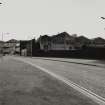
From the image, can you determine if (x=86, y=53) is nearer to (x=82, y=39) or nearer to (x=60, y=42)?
(x=60, y=42)

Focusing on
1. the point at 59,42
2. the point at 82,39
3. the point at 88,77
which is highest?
the point at 82,39

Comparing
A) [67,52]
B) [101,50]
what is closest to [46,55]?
[67,52]

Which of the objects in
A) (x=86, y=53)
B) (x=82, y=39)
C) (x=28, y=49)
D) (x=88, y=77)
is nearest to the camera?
(x=88, y=77)

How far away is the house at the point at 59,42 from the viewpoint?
4616 inches

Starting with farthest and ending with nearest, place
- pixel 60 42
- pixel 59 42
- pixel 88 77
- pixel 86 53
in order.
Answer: pixel 60 42 → pixel 59 42 → pixel 86 53 → pixel 88 77

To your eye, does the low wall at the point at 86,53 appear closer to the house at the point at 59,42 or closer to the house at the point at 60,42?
the house at the point at 60,42

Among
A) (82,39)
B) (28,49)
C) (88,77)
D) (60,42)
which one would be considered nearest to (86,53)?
(88,77)

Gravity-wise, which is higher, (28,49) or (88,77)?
(28,49)

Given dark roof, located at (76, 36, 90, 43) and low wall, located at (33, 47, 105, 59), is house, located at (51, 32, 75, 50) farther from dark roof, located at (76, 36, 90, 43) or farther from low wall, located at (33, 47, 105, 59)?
low wall, located at (33, 47, 105, 59)

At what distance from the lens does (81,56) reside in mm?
67125

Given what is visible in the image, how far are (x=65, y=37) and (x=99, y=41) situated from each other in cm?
2968

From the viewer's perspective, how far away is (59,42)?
4616 inches

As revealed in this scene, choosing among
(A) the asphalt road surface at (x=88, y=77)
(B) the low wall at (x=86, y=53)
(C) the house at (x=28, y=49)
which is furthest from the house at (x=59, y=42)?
(A) the asphalt road surface at (x=88, y=77)

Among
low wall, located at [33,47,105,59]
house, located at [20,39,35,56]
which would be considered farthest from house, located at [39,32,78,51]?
low wall, located at [33,47,105,59]
